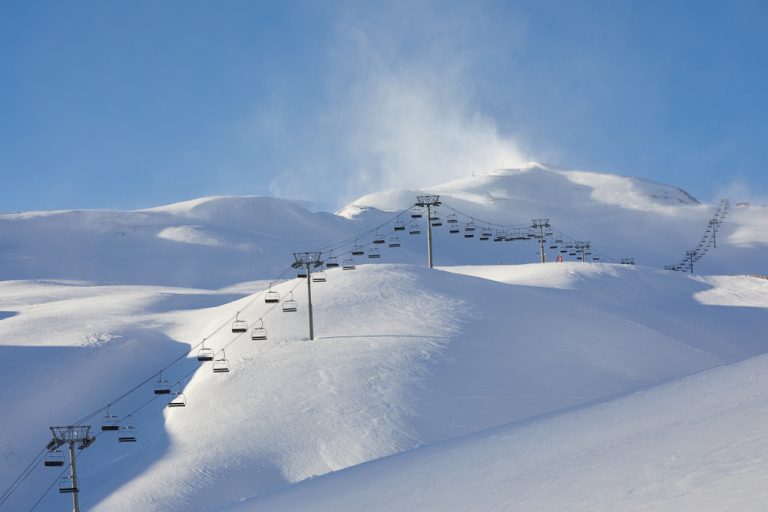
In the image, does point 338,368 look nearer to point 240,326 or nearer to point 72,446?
point 240,326

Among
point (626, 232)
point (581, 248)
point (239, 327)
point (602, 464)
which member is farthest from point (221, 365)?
point (626, 232)

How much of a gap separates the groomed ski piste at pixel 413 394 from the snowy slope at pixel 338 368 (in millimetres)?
134

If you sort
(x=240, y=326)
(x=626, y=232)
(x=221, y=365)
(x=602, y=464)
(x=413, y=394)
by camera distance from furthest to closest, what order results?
(x=626, y=232)
(x=240, y=326)
(x=221, y=365)
(x=413, y=394)
(x=602, y=464)

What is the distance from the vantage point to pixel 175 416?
133 ft

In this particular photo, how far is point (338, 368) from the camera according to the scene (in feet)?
139

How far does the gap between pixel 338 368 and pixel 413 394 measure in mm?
4862

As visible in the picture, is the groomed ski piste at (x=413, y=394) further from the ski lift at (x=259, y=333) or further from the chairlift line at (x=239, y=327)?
the chairlift line at (x=239, y=327)

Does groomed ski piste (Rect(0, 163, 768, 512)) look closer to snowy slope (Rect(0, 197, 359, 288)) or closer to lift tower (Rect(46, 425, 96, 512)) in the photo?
lift tower (Rect(46, 425, 96, 512))

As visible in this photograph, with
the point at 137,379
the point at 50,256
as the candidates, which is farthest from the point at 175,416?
the point at 50,256

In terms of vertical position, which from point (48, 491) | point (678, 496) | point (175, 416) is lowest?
point (48, 491)

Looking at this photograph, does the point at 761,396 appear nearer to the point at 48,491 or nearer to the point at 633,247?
the point at 48,491

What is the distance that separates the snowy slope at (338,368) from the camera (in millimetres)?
34594

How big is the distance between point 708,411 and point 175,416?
98.5ft

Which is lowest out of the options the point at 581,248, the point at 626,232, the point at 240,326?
the point at 240,326
